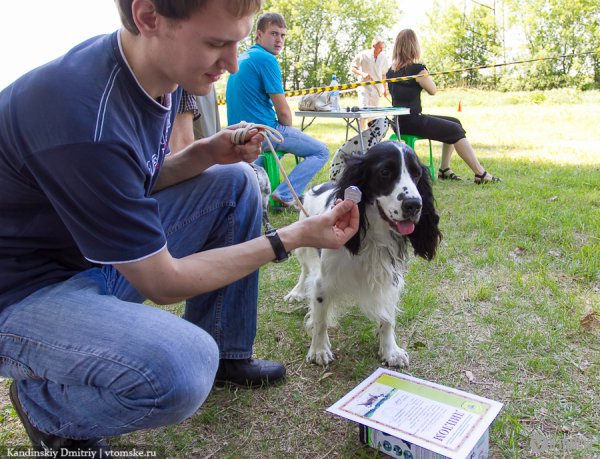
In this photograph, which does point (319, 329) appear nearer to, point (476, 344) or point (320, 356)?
point (320, 356)

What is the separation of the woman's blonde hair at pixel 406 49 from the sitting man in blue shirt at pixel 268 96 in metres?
2.16

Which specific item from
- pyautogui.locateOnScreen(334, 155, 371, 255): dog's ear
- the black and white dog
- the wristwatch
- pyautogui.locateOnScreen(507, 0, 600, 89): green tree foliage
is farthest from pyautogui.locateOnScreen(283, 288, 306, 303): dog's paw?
pyautogui.locateOnScreen(507, 0, 600, 89): green tree foliage

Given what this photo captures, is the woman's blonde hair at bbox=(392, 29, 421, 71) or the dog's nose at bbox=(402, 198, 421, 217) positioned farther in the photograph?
the woman's blonde hair at bbox=(392, 29, 421, 71)

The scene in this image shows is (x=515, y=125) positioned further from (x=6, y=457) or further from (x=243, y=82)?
(x=6, y=457)

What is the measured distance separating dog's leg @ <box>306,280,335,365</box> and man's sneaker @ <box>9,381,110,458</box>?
1.17 meters

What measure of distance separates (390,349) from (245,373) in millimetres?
765

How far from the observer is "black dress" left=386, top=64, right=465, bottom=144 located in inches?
251

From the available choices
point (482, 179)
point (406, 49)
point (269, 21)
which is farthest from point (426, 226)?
point (406, 49)

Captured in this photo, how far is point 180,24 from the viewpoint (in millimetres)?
1319

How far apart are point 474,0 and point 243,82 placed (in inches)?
1063

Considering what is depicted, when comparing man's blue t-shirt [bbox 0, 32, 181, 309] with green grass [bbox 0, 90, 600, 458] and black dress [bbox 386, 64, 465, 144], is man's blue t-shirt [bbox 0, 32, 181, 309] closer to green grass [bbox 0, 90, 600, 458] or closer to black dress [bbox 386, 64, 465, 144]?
green grass [bbox 0, 90, 600, 458]

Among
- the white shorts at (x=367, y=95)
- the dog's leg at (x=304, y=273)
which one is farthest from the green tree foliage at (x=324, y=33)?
the dog's leg at (x=304, y=273)

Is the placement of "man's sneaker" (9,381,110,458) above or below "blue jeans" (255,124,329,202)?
below

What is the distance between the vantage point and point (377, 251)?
2.63 meters
